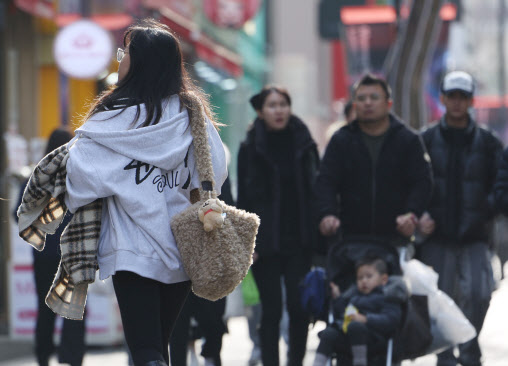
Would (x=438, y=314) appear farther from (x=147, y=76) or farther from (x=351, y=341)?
(x=147, y=76)

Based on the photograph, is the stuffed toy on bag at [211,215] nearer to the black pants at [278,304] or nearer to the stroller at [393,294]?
the stroller at [393,294]

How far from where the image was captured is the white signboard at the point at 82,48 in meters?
14.7

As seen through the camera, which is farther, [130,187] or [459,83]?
[459,83]

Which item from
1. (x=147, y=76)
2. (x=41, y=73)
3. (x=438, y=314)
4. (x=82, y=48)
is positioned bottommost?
(x=438, y=314)

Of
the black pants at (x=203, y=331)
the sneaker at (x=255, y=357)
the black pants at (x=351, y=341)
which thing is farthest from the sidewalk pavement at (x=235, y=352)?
the black pants at (x=351, y=341)

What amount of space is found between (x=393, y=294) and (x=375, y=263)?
0.74 feet

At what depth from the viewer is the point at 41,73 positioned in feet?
58.2

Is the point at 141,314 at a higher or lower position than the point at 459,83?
lower

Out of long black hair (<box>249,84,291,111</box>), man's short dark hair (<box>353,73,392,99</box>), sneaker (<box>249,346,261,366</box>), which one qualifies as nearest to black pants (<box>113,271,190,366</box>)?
man's short dark hair (<box>353,73,392,99</box>)

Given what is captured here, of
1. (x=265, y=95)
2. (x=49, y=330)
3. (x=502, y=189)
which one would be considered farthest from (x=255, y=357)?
(x=502, y=189)

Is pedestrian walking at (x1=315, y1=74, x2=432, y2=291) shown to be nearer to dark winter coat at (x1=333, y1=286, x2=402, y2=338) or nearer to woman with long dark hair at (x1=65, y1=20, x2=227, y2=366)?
dark winter coat at (x1=333, y1=286, x2=402, y2=338)

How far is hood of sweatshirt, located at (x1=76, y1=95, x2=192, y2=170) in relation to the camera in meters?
4.52

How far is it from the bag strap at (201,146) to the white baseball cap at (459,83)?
3.46 meters

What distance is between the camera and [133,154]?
4.53 m
